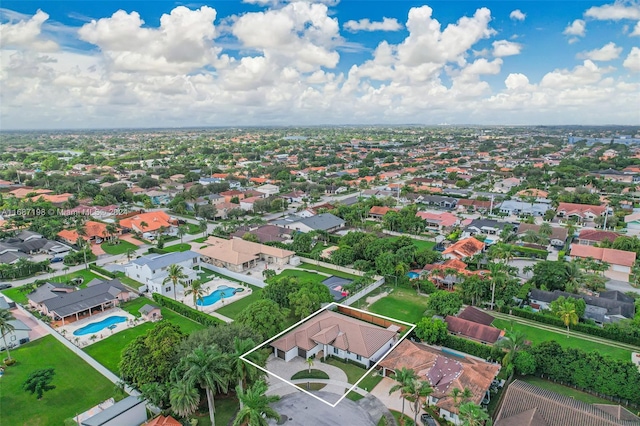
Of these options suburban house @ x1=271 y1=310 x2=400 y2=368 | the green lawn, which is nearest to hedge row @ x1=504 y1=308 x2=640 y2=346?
suburban house @ x1=271 y1=310 x2=400 y2=368

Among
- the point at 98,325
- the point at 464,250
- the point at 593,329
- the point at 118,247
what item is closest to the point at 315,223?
the point at 464,250

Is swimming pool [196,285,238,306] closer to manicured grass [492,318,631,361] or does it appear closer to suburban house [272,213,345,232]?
suburban house [272,213,345,232]

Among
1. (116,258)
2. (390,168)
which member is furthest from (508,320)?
(390,168)

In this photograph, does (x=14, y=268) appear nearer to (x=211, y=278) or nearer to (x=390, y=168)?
(x=211, y=278)

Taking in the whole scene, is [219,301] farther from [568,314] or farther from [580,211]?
[580,211]

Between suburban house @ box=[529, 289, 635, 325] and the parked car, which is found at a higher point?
suburban house @ box=[529, 289, 635, 325]

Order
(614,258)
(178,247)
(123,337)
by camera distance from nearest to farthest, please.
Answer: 1. (123,337)
2. (614,258)
3. (178,247)

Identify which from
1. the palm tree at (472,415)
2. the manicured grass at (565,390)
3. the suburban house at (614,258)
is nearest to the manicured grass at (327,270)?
the manicured grass at (565,390)
